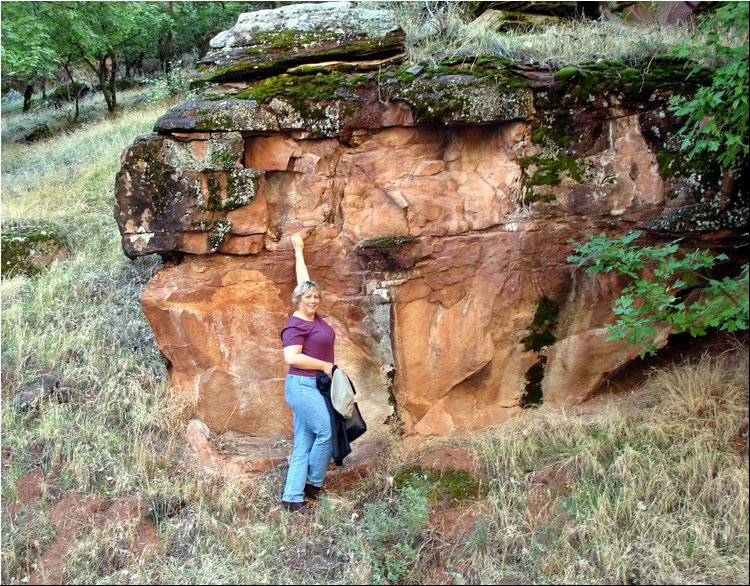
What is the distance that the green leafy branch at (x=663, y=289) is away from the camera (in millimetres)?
4301

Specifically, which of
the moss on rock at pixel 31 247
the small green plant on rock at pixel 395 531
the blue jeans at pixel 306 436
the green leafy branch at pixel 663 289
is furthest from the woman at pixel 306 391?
the moss on rock at pixel 31 247

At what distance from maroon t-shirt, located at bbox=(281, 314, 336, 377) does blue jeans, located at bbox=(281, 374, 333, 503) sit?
124 millimetres

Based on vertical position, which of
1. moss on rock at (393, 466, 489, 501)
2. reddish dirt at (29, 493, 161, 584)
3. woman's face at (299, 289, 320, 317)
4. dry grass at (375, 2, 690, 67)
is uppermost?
dry grass at (375, 2, 690, 67)

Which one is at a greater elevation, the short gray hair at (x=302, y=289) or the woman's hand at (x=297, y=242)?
the woman's hand at (x=297, y=242)

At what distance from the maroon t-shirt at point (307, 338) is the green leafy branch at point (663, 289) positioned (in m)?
1.99

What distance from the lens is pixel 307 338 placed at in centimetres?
460

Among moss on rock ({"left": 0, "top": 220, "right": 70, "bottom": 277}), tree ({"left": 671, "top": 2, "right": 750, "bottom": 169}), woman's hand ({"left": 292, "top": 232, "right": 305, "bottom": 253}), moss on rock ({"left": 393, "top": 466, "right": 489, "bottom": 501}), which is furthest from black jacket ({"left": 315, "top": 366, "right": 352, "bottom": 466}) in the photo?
moss on rock ({"left": 0, "top": 220, "right": 70, "bottom": 277})

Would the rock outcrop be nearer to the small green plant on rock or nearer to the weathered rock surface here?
the weathered rock surface

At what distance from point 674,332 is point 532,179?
68.0 inches

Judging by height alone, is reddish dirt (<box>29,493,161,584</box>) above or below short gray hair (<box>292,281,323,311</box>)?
below

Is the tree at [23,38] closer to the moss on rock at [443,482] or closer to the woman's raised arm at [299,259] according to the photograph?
the woman's raised arm at [299,259]

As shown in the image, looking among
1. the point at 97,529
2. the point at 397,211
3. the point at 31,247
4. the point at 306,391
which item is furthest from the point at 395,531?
the point at 31,247

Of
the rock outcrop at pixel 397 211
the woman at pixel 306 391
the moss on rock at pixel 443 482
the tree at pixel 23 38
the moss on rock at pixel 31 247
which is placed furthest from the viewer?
the tree at pixel 23 38

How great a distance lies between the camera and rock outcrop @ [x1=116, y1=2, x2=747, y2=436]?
5016 millimetres
